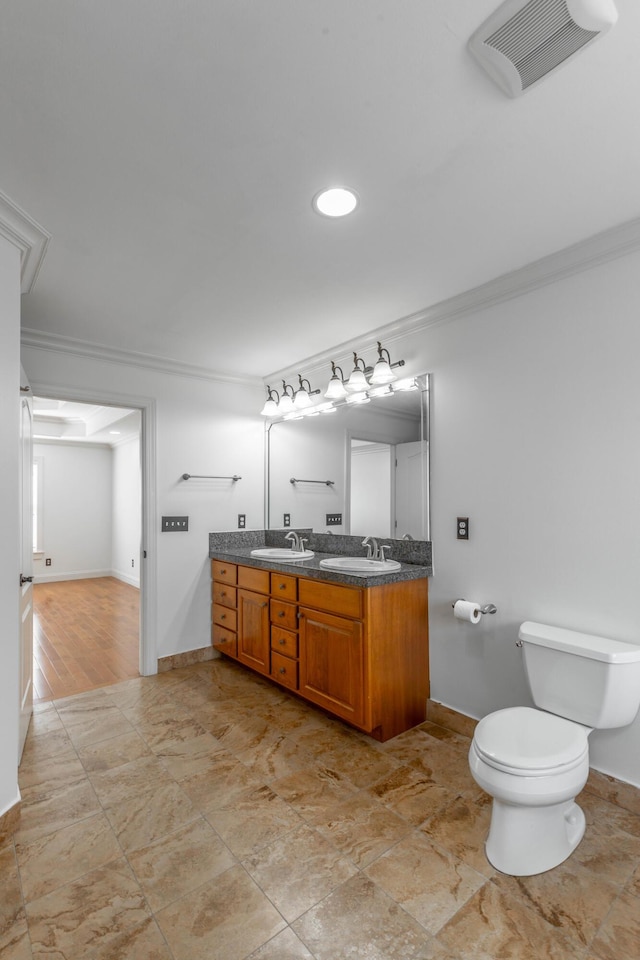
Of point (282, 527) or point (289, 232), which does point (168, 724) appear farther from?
point (289, 232)

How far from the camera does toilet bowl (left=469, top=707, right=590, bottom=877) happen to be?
1518 mm

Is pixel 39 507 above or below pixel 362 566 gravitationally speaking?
above

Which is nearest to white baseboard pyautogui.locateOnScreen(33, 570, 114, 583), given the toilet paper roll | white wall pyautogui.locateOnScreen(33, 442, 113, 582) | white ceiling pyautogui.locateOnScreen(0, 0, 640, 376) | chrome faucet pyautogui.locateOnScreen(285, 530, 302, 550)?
white wall pyautogui.locateOnScreen(33, 442, 113, 582)

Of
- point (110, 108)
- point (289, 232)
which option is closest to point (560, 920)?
point (289, 232)

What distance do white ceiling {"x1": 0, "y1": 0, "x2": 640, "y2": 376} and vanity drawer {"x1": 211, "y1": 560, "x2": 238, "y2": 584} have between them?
1.90m

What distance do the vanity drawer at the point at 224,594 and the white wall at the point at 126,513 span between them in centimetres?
342

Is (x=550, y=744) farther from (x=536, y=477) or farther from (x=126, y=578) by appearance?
(x=126, y=578)

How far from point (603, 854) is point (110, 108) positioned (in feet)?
9.47

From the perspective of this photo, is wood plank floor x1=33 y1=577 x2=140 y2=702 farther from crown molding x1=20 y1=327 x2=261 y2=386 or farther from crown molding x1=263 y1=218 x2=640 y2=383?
crown molding x1=263 y1=218 x2=640 y2=383

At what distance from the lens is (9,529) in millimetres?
1812

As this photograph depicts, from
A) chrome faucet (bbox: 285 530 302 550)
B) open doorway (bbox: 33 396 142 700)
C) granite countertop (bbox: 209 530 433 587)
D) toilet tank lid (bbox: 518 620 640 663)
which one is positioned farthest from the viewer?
open doorway (bbox: 33 396 142 700)

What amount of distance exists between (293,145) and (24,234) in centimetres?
118

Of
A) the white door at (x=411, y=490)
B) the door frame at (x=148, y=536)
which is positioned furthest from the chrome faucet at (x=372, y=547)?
the door frame at (x=148, y=536)

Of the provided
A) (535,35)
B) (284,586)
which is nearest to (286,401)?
(284,586)
